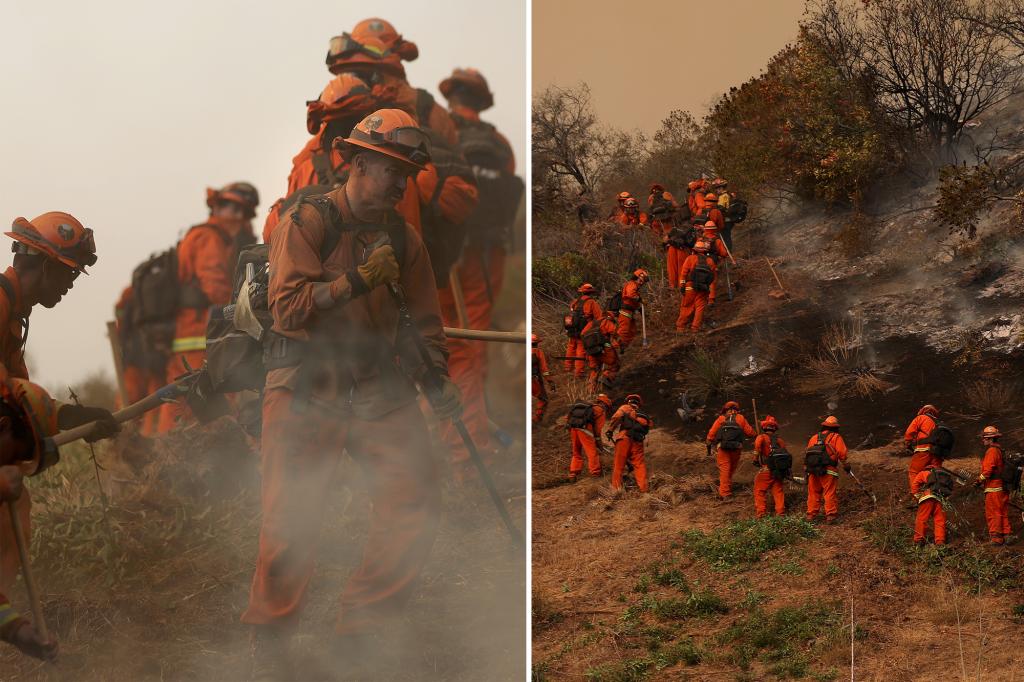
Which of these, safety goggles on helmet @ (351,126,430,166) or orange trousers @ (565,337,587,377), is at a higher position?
safety goggles on helmet @ (351,126,430,166)

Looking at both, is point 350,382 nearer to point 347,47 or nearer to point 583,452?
point 347,47

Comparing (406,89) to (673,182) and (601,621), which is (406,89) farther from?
(601,621)

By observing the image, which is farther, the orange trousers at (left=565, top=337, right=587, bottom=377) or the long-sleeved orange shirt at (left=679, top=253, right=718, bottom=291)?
the orange trousers at (left=565, top=337, right=587, bottom=377)

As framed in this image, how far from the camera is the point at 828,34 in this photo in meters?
8.13

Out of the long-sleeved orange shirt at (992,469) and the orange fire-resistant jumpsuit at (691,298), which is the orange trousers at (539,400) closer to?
the orange fire-resistant jumpsuit at (691,298)

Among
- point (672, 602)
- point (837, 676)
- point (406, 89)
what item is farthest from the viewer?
point (672, 602)

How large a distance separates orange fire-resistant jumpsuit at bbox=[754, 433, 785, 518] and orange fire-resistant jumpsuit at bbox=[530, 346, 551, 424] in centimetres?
149

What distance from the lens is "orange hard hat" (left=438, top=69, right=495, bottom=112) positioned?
600cm

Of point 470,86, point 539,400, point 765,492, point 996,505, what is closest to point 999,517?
point 996,505

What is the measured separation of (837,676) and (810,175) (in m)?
3.08

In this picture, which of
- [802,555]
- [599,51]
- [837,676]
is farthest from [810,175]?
[837,676]

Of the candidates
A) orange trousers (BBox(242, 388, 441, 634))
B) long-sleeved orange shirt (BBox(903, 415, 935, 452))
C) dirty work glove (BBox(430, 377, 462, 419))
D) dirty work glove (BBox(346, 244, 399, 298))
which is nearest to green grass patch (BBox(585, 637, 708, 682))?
long-sleeved orange shirt (BBox(903, 415, 935, 452))

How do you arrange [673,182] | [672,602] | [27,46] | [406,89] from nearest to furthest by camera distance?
[27,46] < [406,89] < [672,602] < [673,182]

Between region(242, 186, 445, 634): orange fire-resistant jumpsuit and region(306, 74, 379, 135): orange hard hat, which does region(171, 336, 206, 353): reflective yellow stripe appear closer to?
region(242, 186, 445, 634): orange fire-resistant jumpsuit
